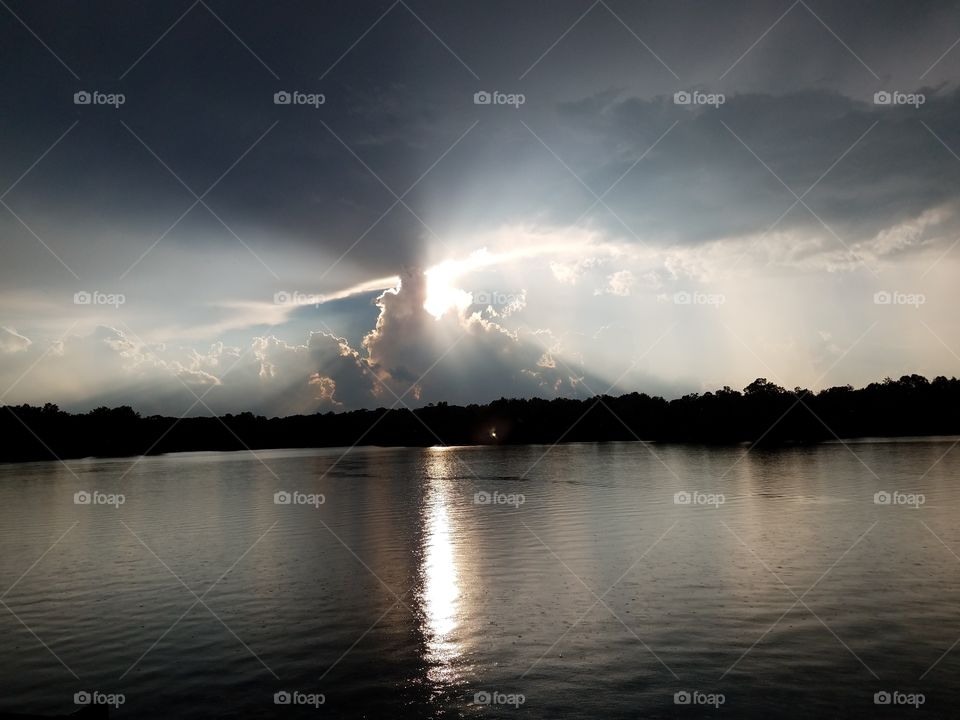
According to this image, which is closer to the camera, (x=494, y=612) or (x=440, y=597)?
(x=494, y=612)

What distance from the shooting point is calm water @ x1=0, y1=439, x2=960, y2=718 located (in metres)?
18.9

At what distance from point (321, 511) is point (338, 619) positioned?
138 ft

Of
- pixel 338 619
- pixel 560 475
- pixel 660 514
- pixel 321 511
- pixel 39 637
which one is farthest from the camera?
pixel 560 475

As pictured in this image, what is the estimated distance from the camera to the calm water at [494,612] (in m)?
18.9

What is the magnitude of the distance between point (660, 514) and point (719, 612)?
108ft

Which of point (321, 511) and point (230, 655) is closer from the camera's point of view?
point (230, 655)

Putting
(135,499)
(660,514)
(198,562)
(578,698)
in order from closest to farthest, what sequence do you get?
(578,698)
(198,562)
(660,514)
(135,499)

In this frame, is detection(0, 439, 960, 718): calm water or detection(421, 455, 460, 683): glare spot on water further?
detection(421, 455, 460, 683): glare spot on water

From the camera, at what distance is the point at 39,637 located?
25.2 m

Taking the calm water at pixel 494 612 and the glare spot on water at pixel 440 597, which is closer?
the calm water at pixel 494 612

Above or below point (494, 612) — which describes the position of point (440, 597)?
above

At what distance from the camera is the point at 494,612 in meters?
27.3

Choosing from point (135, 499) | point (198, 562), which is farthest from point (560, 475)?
point (198, 562)

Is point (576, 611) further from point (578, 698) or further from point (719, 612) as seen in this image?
point (578, 698)
